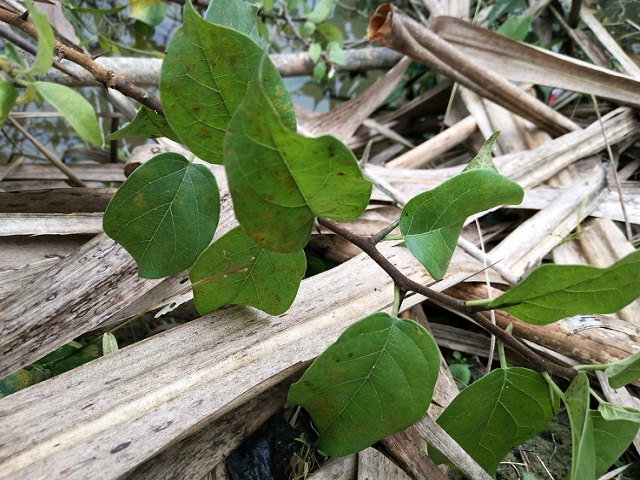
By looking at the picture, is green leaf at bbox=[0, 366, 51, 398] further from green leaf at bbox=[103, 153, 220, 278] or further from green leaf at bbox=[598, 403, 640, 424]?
green leaf at bbox=[598, 403, 640, 424]

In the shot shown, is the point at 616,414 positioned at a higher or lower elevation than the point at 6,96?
lower

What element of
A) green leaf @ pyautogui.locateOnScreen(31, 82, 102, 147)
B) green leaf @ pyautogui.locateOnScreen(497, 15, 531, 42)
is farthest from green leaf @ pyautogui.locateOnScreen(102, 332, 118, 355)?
green leaf @ pyautogui.locateOnScreen(497, 15, 531, 42)

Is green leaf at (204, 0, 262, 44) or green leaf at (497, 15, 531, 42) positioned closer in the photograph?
green leaf at (204, 0, 262, 44)

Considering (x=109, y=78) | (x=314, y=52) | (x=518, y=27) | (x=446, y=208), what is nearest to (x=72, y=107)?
(x=109, y=78)

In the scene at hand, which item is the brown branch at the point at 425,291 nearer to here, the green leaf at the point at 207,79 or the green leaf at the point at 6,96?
the green leaf at the point at 207,79

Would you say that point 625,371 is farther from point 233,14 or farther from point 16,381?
point 16,381

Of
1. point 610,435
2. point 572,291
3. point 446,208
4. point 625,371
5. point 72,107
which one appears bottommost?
point 610,435

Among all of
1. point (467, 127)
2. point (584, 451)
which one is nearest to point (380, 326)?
point (584, 451)
